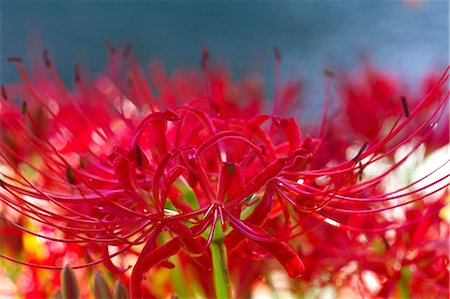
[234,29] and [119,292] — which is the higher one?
[234,29]

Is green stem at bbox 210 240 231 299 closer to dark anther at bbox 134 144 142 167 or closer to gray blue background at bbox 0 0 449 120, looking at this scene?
dark anther at bbox 134 144 142 167

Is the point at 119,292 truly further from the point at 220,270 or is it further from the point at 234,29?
the point at 234,29

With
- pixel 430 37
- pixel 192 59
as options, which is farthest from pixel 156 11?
pixel 430 37

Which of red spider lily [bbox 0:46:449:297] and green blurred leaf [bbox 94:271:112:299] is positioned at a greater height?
red spider lily [bbox 0:46:449:297]

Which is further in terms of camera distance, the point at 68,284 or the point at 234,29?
the point at 234,29

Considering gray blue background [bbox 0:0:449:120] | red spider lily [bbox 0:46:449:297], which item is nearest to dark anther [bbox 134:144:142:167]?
red spider lily [bbox 0:46:449:297]

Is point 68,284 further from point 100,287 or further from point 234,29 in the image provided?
point 234,29

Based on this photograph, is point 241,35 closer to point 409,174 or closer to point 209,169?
point 409,174

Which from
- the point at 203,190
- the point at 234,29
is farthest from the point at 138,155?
the point at 234,29
